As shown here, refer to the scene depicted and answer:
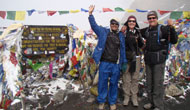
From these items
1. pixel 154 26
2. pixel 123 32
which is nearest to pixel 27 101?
pixel 123 32

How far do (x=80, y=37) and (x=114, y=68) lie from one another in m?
1.79

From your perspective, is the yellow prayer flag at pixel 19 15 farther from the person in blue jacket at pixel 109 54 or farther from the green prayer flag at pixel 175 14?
the green prayer flag at pixel 175 14

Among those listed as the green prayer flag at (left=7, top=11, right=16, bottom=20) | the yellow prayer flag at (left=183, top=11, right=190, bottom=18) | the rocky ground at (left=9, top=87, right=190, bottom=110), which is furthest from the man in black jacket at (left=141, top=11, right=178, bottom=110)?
the green prayer flag at (left=7, top=11, right=16, bottom=20)

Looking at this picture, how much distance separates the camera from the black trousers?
3.44m

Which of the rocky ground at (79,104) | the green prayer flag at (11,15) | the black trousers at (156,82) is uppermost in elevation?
the green prayer flag at (11,15)

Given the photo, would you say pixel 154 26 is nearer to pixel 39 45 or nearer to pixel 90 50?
pixel 90 50

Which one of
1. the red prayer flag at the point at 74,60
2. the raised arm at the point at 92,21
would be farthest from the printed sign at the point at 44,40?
the raised arm at the point at 92,21

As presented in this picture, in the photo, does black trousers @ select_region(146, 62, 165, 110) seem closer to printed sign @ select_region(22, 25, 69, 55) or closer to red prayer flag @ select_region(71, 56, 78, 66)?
red prayer flag @ select_region(71, 56, 78, 66)

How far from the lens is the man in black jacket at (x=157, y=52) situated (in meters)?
3.36

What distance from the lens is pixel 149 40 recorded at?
3520 mm

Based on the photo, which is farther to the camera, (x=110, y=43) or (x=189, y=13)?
(x=189, y=13)

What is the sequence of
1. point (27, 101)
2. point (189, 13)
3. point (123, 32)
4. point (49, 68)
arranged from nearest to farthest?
point (123, 32)
point (27, 101)
point (49, 68)
point (189, 13)

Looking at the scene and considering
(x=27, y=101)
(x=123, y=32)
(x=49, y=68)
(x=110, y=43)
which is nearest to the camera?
(x=110, y=43)

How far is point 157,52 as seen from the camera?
3408 millimetres
